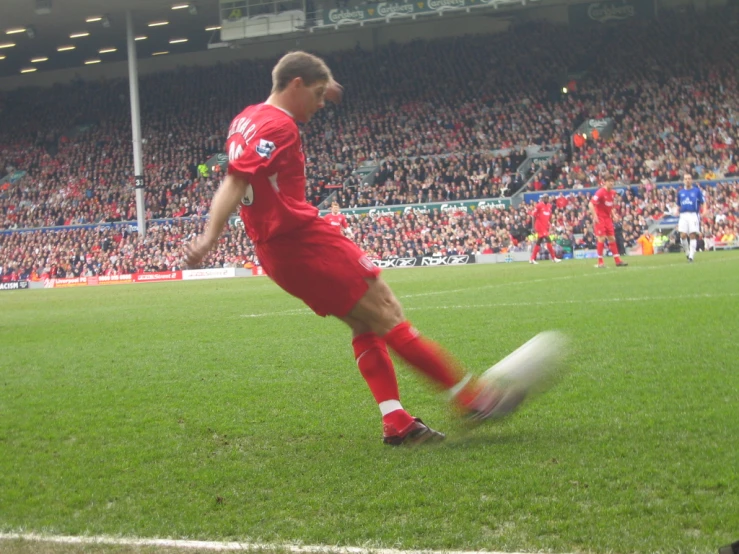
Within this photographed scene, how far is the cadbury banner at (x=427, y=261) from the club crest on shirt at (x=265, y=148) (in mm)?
29361

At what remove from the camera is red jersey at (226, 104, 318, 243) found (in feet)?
13.1

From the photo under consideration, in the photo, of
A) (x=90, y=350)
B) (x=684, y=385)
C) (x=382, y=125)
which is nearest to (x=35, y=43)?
(x=382, y=125)

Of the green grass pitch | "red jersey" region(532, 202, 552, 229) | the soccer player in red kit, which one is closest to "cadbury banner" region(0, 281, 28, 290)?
→ "red jersey" region(532, 202, 552, 229)

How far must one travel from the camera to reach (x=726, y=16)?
40188 mm

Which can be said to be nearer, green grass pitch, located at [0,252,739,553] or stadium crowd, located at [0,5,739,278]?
green grass pitch, located at [0,252,739,553]

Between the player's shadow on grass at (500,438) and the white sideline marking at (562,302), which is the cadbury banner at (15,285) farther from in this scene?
the player's shadow on grass at (500,438)

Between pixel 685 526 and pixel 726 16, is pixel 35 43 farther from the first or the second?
pixel 685 526

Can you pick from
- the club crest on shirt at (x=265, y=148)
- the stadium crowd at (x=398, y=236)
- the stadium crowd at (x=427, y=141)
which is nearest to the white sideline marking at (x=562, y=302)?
the club crest on shirt at (x=265, y=148)

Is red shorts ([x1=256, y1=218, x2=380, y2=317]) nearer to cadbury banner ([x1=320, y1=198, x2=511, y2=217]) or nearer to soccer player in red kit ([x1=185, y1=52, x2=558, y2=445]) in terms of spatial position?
soccer player in red kit ([x1=185, y1=52, x2=558, y2=445])

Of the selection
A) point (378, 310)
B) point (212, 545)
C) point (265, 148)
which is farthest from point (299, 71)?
point (212, 545)

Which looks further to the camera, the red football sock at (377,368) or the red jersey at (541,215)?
the red jersey at (541,215)

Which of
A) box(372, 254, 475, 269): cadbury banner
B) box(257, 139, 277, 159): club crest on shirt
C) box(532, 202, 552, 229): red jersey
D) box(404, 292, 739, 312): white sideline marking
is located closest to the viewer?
box(257, 139, 277, 159): club crest on shirt

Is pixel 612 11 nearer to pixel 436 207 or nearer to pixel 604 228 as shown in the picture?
pixel 436 207

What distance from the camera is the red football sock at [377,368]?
4.49 metres
